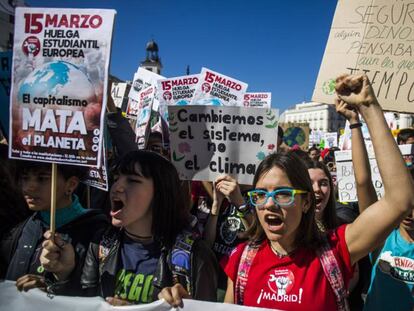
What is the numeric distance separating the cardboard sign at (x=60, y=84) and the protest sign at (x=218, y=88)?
9.57 feet

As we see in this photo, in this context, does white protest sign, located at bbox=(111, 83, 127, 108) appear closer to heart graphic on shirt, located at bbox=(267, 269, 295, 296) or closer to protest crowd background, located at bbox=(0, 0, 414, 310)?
protest crowd background, located at bbox=(0, 0, 414, 310)

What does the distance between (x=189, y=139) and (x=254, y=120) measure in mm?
510

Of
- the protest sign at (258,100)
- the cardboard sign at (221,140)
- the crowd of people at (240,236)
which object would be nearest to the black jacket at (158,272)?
the crowd of people at (240,236)

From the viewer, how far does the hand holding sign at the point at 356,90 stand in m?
1.73

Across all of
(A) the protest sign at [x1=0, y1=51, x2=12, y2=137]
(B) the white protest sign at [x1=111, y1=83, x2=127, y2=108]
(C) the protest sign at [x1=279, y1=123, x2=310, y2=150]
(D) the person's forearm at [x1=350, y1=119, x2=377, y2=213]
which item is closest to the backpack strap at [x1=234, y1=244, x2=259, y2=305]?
(D) the person's forearm at [x1=350, y1=119, x2=377, y2=213]

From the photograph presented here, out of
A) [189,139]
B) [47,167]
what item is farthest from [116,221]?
[189,139]

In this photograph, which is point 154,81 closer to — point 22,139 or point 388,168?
point 22,139

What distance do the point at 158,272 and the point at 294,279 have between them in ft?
2.29

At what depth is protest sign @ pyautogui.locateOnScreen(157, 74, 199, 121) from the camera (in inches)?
214

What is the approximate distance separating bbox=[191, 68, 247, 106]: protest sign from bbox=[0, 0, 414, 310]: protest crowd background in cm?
228

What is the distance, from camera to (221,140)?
272 centimetres

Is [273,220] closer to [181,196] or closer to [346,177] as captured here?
[181,196]

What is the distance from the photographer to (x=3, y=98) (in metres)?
2.54

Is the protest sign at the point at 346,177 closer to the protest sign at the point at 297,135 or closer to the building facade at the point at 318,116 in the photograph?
the protest sign at the point at 297,135
